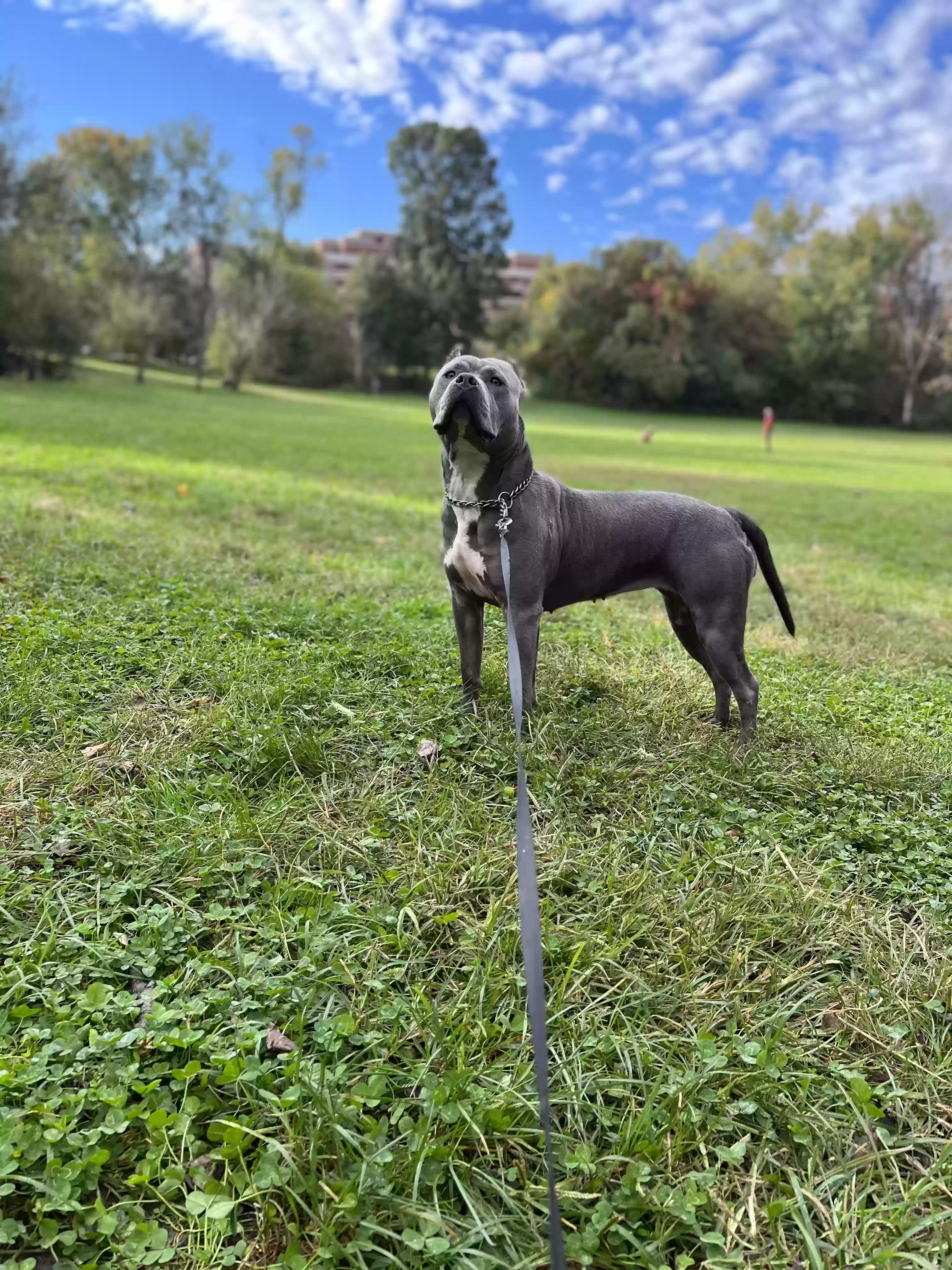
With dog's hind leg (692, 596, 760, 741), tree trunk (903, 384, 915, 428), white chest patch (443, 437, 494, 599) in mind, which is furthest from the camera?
tree trunk (903, 384, 915, 428)

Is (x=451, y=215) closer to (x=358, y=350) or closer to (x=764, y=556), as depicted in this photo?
(x=358, y=350)

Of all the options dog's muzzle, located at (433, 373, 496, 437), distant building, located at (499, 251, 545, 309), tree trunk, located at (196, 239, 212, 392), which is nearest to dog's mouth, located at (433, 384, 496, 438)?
dog's muzzle, located at (433, 373, 496, 437)

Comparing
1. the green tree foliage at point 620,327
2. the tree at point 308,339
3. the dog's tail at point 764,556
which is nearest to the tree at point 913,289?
the green tree foliage at point 620,327

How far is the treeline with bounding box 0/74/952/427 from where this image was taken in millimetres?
45531

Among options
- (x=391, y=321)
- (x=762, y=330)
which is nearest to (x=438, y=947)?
(x=391, y=321)

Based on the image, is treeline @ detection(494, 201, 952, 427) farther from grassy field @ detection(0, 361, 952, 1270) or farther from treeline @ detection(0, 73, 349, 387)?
grassy field @ detection(0, 361, 952, 1270)

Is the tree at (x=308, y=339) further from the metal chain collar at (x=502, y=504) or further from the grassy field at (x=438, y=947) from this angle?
the metal chain collar at (x=502, y=504)

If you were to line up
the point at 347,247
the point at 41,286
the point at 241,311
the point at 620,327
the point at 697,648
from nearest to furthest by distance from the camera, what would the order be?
the point at 697,648 < the point at 41,286 < the point at 241,311 < the point at 620,327 < the point at 347,247

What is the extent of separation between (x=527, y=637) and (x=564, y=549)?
1.54ft

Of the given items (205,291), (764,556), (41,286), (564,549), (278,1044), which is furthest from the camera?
(205,291)

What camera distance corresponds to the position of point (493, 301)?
5744 centimetres

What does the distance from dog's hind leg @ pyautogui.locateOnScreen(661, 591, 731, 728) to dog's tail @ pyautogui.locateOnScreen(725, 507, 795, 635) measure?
1.28 ft

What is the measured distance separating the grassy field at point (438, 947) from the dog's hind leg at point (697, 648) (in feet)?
0.55

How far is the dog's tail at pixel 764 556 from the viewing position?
3.73 m
